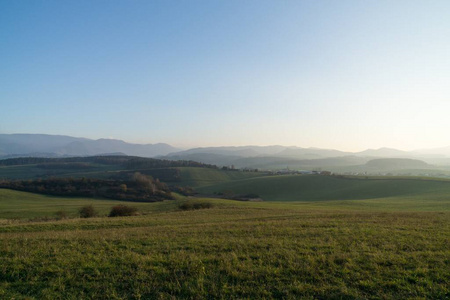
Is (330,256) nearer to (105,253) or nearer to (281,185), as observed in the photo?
(105,253)

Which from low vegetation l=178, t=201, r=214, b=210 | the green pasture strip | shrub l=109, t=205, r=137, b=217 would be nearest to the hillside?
low vegetation l=178, t=201, r=214, b=210

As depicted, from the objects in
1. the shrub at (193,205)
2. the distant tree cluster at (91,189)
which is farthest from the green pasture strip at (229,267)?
the distant tree cluster at (91,189)

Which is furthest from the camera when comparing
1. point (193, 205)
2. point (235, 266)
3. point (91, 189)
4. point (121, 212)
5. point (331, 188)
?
point (331, 188)

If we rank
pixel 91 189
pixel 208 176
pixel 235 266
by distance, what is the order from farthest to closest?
pixel 208 176
pixel 91 189
pixel 235 266

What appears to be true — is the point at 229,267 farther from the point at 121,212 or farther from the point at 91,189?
the point at 91,189

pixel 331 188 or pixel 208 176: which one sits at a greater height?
pixel 331 188

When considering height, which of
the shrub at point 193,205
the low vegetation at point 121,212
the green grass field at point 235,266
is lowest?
the shrub at point 193,205

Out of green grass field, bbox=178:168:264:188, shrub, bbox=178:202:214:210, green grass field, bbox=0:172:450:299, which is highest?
green grass field, bbox=0:172:450:299

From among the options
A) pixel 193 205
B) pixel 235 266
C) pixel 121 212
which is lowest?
pixel 193 205

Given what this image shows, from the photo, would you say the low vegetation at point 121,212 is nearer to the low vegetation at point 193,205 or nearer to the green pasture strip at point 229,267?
the low vegetation at point 193,205

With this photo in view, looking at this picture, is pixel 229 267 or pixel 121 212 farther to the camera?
pixel 121 212

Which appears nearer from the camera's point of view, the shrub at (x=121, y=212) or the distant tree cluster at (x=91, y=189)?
the shrub at (x=121, y=212)

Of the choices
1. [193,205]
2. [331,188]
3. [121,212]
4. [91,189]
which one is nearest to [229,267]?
[121,212]

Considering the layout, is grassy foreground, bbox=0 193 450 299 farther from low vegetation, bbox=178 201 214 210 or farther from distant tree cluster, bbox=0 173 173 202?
distant tree cluster, bbox=0 173 173 202
